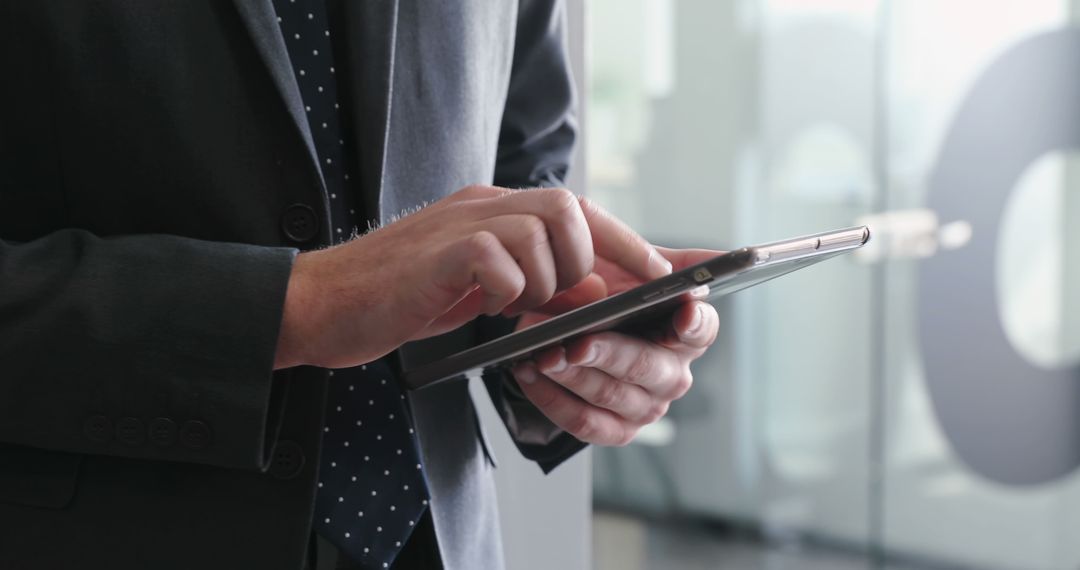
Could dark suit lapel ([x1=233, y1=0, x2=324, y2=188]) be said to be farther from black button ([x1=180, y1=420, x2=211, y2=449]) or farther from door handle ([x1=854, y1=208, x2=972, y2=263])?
door handle ([x1=854, y1=208, x2=972, y2=263])

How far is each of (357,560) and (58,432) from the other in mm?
231

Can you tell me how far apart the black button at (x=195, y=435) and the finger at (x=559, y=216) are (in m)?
0.24

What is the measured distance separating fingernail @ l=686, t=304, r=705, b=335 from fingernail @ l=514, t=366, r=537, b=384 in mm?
134

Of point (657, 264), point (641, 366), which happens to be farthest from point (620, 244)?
point (641, 366)

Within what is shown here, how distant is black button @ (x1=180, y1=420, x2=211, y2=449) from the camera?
682 mm

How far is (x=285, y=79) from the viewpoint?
→ 0.73 metres

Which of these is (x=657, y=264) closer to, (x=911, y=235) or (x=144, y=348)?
(x=144, y=348)

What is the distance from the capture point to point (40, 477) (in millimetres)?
738

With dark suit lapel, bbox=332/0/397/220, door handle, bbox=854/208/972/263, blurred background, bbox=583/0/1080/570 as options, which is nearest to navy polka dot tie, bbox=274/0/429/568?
dark suit lapel, bbox=332/0/397/220

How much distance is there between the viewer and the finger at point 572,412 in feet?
2.77

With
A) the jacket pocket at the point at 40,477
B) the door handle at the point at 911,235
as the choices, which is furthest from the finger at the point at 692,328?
the door handle at the point at 911,235

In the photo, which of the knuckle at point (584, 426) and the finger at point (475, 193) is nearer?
the finger at point (475, 193)

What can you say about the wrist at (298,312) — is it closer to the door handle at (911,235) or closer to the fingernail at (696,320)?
the fingernail at (696,320)

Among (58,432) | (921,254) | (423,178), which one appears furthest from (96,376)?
(921,254)
